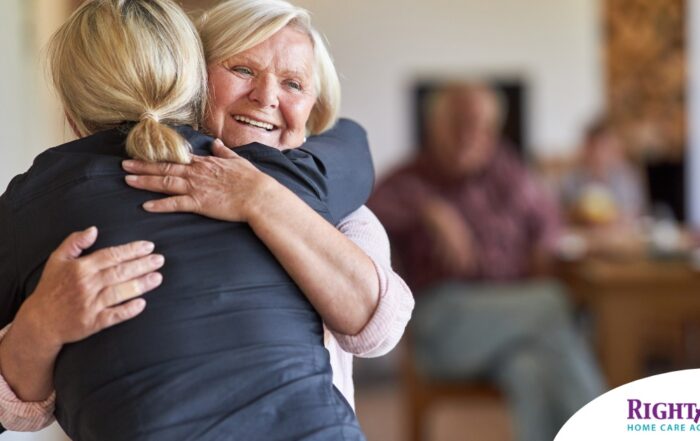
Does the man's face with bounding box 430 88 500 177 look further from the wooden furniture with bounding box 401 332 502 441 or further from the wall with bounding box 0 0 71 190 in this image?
the wall with bounding box 0 0 71 190

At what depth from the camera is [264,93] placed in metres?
0.99

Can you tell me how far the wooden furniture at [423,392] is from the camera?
3078 mm

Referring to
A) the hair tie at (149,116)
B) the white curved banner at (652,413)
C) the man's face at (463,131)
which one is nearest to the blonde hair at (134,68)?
the hair tie at (149,116)

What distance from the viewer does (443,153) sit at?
10.7 feet

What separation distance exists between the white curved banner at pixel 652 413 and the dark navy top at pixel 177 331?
0.37m

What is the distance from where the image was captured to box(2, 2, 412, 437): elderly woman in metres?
0.89

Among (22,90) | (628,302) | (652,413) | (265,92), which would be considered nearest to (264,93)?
(265,92)

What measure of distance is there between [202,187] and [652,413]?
1.97 ft

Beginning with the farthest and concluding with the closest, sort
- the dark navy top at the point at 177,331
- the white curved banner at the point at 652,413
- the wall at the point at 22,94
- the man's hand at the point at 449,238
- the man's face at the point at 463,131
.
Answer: the man's face at the point at 463,131 < the man's hand at the point at 449,238 < the wall at the point at 22,94 < the white curved banner at the point at 652,413 < the dark navy top at the point at 177,331

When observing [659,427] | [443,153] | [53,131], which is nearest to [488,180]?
[443,153]

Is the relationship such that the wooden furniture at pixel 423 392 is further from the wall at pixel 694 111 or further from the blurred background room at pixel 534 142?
the wall at pixel 694 111

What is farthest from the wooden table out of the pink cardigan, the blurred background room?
the pink cardigan

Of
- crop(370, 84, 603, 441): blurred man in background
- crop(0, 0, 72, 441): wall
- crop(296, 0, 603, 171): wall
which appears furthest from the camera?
crop(296, 0, 603, 171): wall

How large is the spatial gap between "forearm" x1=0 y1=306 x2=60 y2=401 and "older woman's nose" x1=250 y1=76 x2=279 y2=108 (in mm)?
319
